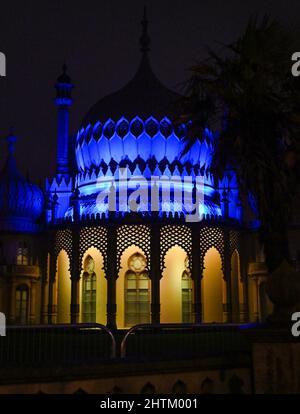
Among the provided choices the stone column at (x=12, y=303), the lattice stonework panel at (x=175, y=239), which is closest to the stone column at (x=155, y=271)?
the lattice stonework panel at (x=175, y=239)

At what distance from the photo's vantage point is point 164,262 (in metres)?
23.9

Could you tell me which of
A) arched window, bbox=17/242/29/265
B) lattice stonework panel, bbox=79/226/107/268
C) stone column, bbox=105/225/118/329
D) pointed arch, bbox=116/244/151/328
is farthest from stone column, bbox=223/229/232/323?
arched window, bbox=17/242/29/265

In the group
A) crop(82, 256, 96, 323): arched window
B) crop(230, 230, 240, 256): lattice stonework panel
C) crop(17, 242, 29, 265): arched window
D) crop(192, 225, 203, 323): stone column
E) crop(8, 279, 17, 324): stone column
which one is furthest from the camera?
crop(17, 242, 29, 265): arched window

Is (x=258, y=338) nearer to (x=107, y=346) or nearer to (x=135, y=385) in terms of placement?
(x=135, y=385)

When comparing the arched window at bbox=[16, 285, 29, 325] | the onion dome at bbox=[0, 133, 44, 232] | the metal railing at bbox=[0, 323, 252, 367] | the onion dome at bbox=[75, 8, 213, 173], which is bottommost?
the metal railing at bbox=[0, 323, 252, 367]

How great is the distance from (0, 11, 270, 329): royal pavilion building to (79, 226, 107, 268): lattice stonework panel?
0.04 metres

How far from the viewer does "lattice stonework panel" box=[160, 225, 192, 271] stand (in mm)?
23734

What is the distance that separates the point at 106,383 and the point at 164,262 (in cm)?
1723

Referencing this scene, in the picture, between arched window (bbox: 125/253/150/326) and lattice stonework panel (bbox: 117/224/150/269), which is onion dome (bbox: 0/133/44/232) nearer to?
arched window (bbox: 125/253/150/326)

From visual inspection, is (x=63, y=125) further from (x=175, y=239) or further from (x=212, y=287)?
(x=212, y=287)

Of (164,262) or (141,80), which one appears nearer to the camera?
(164,262)

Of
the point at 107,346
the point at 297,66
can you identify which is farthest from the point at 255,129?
the point at 107,346
